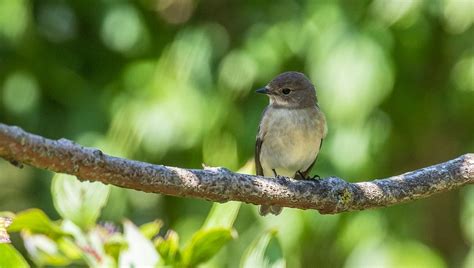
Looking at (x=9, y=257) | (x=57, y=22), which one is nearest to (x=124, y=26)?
(x=57, y=22)

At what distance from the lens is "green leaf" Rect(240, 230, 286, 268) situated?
1.50m

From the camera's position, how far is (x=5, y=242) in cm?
133

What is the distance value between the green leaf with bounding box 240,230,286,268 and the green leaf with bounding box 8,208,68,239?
1.10 ft

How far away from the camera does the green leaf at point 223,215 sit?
1570 mm

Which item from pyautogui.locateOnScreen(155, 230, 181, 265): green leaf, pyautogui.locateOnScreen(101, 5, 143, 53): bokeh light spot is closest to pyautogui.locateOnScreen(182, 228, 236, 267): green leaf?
pyautogui.locateOnScreen(155, 230, 181, 265): green leaf

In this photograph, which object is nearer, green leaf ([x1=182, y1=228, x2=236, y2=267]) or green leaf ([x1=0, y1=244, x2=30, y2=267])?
green leaf ([x1=0, y1=244, x2=30, y2=267])

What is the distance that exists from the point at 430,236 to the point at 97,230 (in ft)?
11.5

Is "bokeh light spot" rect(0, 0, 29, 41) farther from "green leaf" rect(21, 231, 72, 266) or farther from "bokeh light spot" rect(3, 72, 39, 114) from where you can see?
"green leaf" rect(21, 231, 72, 266)

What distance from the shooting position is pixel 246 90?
13.4ft

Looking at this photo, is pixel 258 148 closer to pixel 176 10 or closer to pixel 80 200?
pixel 176 10

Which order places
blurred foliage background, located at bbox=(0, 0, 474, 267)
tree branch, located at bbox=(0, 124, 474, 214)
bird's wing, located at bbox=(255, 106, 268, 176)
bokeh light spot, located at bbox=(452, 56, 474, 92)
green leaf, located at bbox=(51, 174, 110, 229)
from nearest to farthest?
tree branch, located at bbox=(0, 124, 474, 214) < green leaf, located at bbox=(51, 174, 110, 229) < bird's wing, located at bbox=(255, 106, 268, 176) < blurred foliage background, located at bbox=(0, 0, 474, 267) < bokeh light spot, located at bbox=(452, 56, 474, 92)

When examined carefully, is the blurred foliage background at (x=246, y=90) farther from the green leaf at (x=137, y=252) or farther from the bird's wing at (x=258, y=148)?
the green leaf at (x=137, y=252)

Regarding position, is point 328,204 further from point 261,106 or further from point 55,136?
point 55,136

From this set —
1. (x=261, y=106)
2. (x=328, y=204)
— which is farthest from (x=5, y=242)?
(x=261, y=106)
